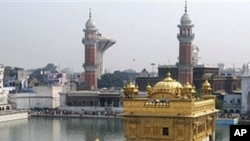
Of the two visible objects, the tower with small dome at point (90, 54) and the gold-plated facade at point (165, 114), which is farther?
the tower with small dome at point (90, 54)

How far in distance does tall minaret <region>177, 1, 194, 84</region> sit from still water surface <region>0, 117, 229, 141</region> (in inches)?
389

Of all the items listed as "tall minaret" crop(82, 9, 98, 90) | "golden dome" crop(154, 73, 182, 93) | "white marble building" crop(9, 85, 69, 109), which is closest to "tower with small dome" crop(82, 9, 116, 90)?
"tall minaret" crop(82, 9, 98, 90)

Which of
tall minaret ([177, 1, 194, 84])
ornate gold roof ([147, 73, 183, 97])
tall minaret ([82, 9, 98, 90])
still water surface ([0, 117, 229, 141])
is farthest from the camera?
tall minaret ([82, 9, 98, 90])

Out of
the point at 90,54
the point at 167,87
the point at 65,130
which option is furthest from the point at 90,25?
the point at 167,87

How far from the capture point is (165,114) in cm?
589

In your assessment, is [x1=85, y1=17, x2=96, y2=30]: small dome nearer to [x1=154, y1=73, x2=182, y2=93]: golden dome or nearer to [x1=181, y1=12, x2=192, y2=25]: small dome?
[x1=181, y1=12, x2=192, y2=25]: small dome

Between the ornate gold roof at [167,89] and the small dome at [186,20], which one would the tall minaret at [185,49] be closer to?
the small dome at [186,20]

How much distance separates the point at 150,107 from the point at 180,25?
134ft

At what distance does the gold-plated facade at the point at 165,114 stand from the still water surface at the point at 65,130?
1839 centimetres

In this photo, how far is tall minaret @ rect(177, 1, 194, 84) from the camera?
1765 inches

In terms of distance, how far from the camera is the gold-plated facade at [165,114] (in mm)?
5816

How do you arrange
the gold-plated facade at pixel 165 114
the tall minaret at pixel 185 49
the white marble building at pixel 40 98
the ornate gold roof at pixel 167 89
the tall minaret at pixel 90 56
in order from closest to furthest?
the gold-plated facade at pixel 165 114, the ornate gold roof at pixel 167 89, the tall minaret at pixel 185 49, the white marble building at pixel 40 98, the tall minaret at pixel 90 56

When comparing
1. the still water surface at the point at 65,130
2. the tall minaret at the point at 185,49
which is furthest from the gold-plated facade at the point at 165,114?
the tall minaret at the point at 185,49

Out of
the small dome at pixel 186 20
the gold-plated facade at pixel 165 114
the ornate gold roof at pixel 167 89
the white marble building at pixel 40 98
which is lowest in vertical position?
the white marble building at pixel 40 98
